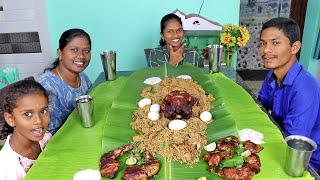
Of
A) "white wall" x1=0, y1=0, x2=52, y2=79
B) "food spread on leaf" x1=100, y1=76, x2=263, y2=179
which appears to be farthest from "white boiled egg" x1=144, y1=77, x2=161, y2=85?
"white wall" x1=0, y1=0, x2=52, y2=79

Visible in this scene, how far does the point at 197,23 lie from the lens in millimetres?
3773

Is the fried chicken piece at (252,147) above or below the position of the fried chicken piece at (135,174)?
above

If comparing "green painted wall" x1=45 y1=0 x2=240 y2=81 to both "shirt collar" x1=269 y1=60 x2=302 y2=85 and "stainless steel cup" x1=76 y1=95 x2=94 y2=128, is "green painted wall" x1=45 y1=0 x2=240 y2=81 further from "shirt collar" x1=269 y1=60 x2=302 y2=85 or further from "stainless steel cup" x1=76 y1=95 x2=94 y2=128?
"stainless steel cup" x1=76 y1=95 x2=94 y2=128

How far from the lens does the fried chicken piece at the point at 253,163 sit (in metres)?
1.40

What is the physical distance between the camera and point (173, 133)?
67.8 inches

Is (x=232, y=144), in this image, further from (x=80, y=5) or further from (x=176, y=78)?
(x=80, y=5)

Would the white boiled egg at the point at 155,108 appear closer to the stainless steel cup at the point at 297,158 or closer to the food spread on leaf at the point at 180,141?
the food spread on leaf at the point at 180,141

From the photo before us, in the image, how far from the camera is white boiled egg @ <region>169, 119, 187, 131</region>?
5.82 ft

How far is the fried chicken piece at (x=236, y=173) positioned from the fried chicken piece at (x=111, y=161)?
1.66 ft

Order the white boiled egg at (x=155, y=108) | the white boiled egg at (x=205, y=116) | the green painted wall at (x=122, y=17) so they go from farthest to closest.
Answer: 1. the green painted wall at (x=122, y=17)
2. the white boiled egg at (x=155, y=108)
3. the white boiled egg at (x=205, y=116)

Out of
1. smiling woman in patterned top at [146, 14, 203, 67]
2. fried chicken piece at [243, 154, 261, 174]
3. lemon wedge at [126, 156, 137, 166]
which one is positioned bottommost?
lemon wedge at [126, 156, 137, 166]

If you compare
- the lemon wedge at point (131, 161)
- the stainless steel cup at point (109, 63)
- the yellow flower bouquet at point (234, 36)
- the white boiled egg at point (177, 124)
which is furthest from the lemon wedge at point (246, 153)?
the yellow flower bouquet at point (234, 36)

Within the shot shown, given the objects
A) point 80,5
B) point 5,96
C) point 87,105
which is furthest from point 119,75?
point 80,5

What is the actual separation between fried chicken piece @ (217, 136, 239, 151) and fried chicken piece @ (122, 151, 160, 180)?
0.34 metres
